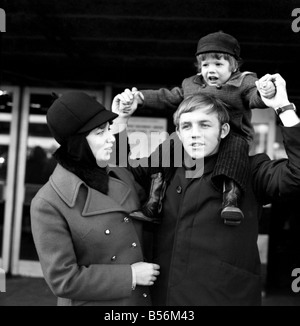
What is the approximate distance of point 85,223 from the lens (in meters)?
1.69

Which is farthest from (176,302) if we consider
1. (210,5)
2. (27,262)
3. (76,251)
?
(27,262)

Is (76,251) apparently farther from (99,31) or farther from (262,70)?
(262,70)

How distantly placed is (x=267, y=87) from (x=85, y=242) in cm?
90

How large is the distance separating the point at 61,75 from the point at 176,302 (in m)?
3.99

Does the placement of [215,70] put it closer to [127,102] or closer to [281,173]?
[127,102]

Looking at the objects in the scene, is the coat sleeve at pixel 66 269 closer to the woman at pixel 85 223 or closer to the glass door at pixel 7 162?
the woman at pixel 85 223

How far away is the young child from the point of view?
1.68 metres

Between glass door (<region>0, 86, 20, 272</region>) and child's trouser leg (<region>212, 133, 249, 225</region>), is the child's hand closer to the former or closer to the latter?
child's trouser leg (<region>212, 133, 249, 225</region>)

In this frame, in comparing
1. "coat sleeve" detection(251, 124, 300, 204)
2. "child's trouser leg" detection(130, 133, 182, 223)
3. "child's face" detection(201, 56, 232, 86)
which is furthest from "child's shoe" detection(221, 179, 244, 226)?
"child's face" detection(201, 56, 232, 86)

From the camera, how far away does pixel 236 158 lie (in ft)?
5.62

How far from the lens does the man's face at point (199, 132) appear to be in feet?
5.52

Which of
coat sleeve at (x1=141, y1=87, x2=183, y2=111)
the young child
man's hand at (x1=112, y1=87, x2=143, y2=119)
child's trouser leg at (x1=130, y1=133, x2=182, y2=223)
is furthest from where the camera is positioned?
coat sleeve at (x1=141, y1=87, x2=183, y2=111)

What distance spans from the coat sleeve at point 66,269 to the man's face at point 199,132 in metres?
0.54

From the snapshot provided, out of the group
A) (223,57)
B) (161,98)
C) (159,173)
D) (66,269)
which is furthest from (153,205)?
(223,57)
